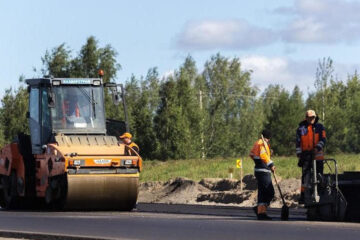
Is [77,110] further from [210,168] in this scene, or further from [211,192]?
[210,168]

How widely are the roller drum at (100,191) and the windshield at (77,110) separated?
189cm

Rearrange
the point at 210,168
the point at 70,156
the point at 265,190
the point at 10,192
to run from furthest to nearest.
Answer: the point at 210,168 → the point at 10,192 → the point at 70,156 → the point at 265,190

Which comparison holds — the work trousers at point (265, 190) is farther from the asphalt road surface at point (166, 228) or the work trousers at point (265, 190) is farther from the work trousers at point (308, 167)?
the work trousers at point (308, 167)

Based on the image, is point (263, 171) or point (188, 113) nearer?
point (263, 171)

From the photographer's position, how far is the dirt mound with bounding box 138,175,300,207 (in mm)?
29170

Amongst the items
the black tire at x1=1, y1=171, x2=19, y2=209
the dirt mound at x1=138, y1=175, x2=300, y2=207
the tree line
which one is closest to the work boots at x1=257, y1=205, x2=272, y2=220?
the black tire at x1=1, y1=171, x2=19, y2=209

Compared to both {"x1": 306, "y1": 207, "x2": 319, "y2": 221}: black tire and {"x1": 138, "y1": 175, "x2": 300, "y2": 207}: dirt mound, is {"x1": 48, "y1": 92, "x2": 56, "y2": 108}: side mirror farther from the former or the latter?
{"x1": 306, "y1": 207, "x2": 319, "y2": 221}: black tire

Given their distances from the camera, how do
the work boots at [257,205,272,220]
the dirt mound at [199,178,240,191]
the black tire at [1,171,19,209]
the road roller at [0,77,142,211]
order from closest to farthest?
the work boots at [257,205,272,220], the road roller at [0,77,142,211], the black tire at [1,171,19,209], the dirt mound at [199,178,240,191]

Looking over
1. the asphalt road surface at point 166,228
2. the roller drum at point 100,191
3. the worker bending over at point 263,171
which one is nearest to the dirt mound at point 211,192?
the roller drum at point 100,191

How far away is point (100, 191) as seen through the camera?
68.8 ft

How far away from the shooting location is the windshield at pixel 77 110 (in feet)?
73.5

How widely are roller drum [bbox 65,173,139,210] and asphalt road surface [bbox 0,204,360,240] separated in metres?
1.44

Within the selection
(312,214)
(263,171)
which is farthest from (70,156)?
(312,214)

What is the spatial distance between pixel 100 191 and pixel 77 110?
2.50 meters
